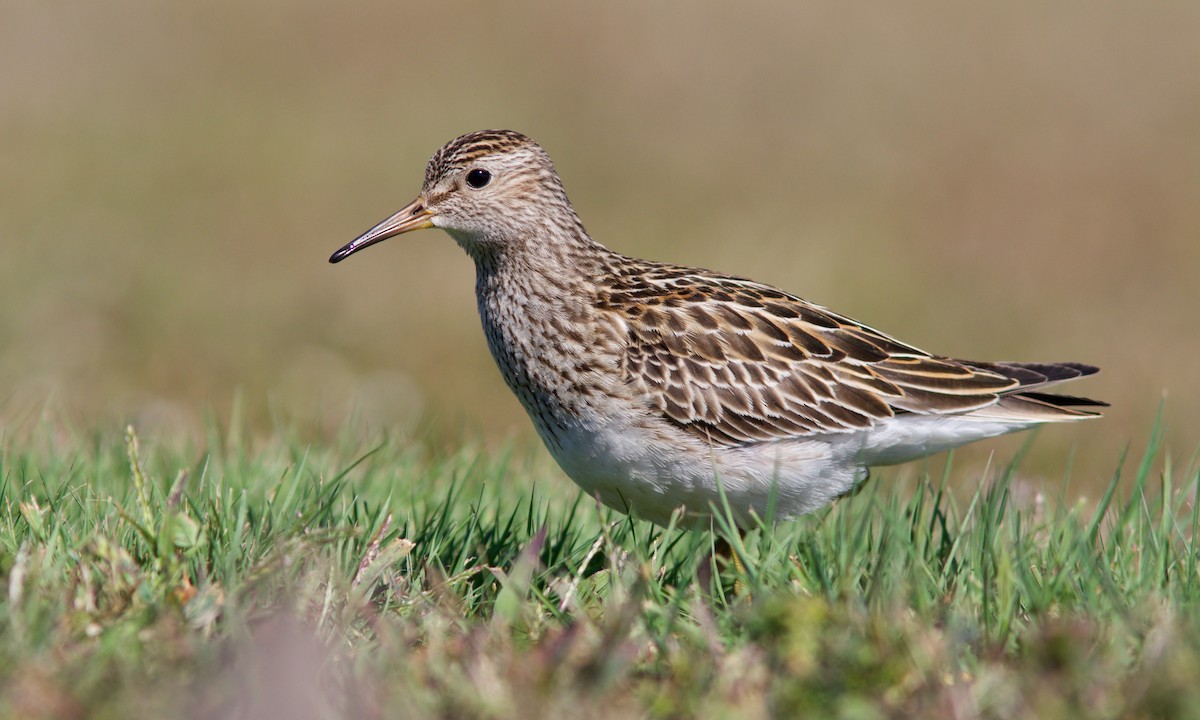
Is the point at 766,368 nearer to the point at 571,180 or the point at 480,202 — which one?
the point at 480,202

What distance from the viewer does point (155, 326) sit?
12312 mm

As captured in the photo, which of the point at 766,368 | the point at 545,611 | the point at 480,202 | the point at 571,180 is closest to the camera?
the point at 545,611

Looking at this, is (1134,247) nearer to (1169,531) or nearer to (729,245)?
(729,245)

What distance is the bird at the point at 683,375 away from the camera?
591 centimetres

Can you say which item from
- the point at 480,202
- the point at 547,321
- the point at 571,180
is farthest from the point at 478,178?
the point at 571,180

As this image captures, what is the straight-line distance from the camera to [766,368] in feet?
20.5

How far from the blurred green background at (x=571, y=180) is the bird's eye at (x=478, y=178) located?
2.54 metres

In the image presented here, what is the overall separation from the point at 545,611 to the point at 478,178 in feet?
8.34

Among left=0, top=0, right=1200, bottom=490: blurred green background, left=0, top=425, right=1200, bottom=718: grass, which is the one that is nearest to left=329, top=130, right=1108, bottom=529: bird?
left=0, top=425, right=1200, bottom=718: grass

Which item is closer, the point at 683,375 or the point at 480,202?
the point at 683,375

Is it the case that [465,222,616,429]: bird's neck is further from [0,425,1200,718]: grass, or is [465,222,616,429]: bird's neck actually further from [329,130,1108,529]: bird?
[0,425,1200,718]: grass

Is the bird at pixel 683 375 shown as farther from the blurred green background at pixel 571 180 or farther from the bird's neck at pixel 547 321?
the blurred green background at pixel 571 180

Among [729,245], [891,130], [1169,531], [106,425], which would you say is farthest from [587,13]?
[1169,531]

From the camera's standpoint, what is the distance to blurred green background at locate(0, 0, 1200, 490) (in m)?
12.0
